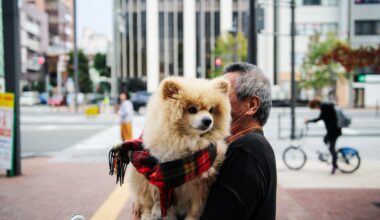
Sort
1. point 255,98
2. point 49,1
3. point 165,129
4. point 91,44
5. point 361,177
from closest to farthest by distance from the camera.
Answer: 1. point 165,129
2. point 255,98
3. point 361,177
4. point 49,1
5. point 91,44

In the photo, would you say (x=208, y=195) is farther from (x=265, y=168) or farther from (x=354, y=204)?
(x=354, y=204)

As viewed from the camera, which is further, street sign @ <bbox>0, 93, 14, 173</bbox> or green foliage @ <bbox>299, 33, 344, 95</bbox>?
green foliage @ <bbox>299, 33, 344, 95</bbox>

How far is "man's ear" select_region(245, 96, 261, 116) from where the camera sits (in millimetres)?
2316

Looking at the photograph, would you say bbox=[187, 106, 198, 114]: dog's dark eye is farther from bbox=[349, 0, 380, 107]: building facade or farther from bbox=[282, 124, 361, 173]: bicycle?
bbox=[349, 0, 380, 107]: building facade

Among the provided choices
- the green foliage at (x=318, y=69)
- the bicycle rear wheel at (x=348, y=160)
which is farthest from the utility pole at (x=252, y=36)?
the green foliage at (x=318, y=69)

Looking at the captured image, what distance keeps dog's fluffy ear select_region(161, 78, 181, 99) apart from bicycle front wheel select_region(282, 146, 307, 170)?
9771 millimetres

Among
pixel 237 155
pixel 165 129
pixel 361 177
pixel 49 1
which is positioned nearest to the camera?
pixel 237 155

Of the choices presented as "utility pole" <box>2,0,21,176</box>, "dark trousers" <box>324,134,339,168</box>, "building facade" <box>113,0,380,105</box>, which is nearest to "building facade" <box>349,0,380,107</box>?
"building facade" <box>113,0,380,105</box>

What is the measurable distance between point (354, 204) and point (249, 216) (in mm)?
6245

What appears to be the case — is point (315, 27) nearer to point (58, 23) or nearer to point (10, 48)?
point (10, 48)

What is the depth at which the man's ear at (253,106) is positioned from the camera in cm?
232

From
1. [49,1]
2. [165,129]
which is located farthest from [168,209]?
[49,1]

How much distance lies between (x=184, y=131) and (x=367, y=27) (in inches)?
2055

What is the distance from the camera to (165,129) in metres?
2.12
